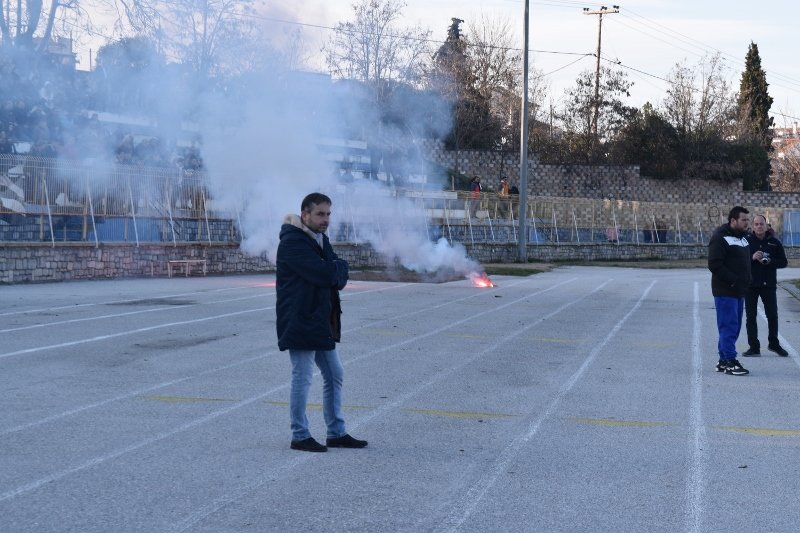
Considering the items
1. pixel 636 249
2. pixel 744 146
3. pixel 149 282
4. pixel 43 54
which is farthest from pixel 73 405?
pixel 744 146

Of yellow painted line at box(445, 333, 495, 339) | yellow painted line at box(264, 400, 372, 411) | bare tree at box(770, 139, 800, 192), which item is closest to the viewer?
yellow painted line at box(264, 400, 372, 411)

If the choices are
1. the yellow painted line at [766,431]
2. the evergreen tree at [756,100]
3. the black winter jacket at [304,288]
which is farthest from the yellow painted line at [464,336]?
the evergreen tree at [756,100]

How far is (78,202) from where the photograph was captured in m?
27.9

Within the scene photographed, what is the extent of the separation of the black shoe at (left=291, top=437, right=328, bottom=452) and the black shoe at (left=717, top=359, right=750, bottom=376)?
611 centimetres

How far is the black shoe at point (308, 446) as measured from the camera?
7703mm

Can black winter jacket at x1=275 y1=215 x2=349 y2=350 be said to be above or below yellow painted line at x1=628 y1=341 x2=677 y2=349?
above

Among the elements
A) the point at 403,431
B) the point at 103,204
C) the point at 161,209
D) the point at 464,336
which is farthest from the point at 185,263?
the point at 403,431

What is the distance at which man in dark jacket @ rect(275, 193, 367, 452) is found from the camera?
25.0 ft

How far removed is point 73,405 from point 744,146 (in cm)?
→ 5874

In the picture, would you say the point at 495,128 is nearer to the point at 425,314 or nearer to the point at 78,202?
the point at 78,202

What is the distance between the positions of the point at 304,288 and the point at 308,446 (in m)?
1.12

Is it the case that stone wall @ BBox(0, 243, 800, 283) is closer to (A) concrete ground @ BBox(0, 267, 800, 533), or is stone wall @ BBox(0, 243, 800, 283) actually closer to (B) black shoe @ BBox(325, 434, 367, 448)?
(A) concrete ground @ BBox(0, 267, 800, 533)

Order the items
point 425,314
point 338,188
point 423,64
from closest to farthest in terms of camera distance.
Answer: point 425,314 < point 338,188 < point 423,64

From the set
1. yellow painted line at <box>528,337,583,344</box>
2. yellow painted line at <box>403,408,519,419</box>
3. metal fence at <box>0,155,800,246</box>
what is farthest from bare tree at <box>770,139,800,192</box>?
yellow painted line at <box>403,408,519,419</box>
